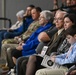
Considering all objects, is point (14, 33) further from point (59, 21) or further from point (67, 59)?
point (67, 59)

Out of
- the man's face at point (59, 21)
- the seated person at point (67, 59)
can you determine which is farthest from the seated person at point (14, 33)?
the seated person at point (67, 59)

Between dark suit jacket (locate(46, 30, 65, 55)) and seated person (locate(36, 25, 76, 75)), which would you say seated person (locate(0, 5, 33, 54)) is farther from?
seated person (locate(36, 25, 76, 75))

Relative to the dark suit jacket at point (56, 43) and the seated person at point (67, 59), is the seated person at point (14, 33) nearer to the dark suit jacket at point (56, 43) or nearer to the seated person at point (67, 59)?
the dark suit jacket at point (56, 43)

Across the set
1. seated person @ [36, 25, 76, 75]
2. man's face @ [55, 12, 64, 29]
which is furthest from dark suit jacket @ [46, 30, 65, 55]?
seated person @ [36, 25, 76, 75]

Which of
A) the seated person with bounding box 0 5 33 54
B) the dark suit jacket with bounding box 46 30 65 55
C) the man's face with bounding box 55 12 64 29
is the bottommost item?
the seated person with bounding box 0 5 33 54

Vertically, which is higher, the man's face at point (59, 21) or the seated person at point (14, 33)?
the man's face at point (59, 21)

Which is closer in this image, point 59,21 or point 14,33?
point 59,21

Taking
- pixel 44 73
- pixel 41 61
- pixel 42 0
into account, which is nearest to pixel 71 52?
pixel 44 73

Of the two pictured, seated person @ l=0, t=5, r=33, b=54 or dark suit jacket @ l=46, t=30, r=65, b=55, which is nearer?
dark suit jacket @ l=46, t=30, r=65, b=55

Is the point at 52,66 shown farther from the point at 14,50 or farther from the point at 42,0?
the point at 42,0

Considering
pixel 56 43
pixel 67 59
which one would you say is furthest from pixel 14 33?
pixel 67 59

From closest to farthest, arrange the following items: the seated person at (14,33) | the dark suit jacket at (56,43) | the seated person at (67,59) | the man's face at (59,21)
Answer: the seated person at (67,59), the dark suit jacket at (56,43), the man's face at (59,21), the seated person at (14,33)

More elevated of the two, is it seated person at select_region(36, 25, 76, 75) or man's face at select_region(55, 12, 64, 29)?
man's face at select_region(55, 12, 64, 29)

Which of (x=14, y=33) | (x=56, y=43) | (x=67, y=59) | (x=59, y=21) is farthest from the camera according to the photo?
(x=14, y=33)
